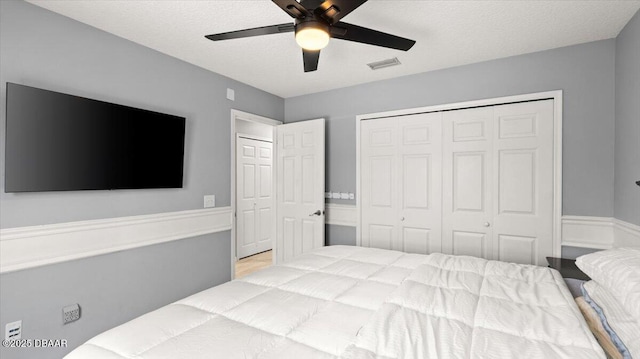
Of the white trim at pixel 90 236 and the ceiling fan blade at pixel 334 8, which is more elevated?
the ceiling fan blade at pixel 334 8

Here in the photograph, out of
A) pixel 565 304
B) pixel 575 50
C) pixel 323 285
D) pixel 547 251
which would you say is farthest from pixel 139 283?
pixel 575 50

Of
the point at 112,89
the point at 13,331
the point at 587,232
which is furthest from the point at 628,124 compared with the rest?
the point at 13,331

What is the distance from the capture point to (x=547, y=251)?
104 inches

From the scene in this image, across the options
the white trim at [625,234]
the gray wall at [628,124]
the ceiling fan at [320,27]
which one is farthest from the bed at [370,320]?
the ceiling fan at [320,27]

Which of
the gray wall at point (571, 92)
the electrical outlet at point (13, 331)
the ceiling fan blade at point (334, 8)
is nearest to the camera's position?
the ceiling fan blade at point (334, 8)

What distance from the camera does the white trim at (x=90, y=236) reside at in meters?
1.88

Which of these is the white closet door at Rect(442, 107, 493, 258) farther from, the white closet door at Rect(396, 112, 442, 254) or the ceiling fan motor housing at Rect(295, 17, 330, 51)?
the ceiling fan motor housing at Rect(295, 17, 330, 51)

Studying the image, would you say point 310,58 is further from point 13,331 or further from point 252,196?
point 252,196

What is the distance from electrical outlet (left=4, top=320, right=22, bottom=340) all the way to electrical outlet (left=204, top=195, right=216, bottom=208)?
1544 mm

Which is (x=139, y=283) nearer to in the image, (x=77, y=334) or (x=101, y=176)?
(x=77, y=334)

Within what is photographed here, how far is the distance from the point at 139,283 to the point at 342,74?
9.19 ft

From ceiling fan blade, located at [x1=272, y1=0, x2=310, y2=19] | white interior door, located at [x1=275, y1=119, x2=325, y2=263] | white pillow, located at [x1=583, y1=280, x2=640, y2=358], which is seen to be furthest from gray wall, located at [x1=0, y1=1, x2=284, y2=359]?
white pillow, located at [x1=583, y1=280, x2=640, y2=358]

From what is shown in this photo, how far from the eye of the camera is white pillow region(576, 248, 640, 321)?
107 centimetres

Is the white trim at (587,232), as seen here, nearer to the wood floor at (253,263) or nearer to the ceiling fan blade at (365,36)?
the ceiling fan blade at (365,36)
